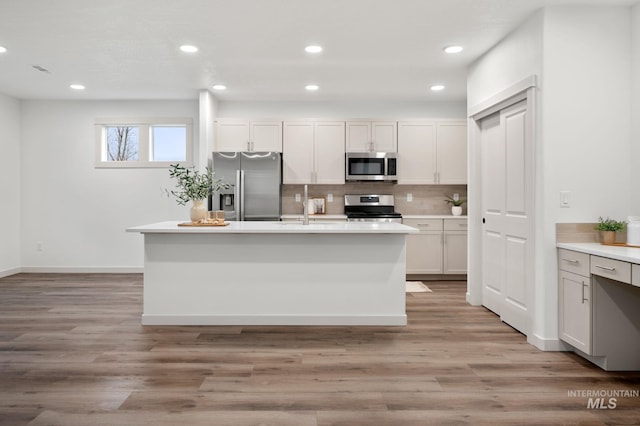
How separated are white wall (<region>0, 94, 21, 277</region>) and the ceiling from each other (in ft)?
1.61

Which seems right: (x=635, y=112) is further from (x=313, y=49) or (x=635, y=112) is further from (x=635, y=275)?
(x=313, y=49)

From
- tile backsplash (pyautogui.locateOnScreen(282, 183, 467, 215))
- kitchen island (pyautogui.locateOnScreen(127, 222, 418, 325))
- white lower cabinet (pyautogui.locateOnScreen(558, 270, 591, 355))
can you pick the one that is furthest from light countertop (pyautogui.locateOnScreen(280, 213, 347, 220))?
white lower cabinet (pyautogui.locateOnScreen(558, 270, 591, 355))

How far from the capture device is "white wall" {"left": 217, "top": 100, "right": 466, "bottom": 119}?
6582mm

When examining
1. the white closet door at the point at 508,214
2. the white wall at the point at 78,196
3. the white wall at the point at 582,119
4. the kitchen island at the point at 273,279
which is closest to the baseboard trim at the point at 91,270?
the white wall at the point at 78,196

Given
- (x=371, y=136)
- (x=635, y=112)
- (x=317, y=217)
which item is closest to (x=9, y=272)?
(x=317, y=217)

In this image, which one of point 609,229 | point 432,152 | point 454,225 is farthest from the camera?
point 432,152

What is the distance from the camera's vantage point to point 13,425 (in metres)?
2.17

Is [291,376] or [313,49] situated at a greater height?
[313,49]

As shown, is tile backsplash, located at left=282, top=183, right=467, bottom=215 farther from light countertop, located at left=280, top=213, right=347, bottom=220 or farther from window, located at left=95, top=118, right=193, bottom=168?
window, located at left=95, top=118, right=193, bottom=168

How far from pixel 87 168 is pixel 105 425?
5.46m

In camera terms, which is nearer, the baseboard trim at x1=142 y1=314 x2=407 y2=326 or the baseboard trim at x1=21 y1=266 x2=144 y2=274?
the baseboard trim at x1=142 y1=314 x2=407 y2=326

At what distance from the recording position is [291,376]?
2789 millimetres

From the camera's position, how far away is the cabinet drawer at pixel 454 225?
6.14 m

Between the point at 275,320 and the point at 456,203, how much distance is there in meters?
3.70
